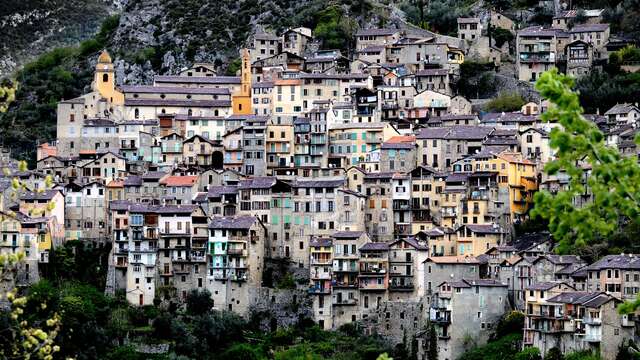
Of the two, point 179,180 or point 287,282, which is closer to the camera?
point 287,282

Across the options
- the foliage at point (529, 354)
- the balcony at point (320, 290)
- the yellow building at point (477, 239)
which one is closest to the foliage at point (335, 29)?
the yellow building at point (477, 239)

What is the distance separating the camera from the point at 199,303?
7594 centimetres

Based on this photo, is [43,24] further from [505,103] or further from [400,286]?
[400,286]

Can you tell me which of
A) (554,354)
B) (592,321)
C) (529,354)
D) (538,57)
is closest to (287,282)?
(529,354)

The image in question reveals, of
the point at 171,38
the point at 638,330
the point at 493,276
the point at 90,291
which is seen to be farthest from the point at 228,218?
the point at 171,38

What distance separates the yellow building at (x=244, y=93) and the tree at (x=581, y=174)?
256 feet

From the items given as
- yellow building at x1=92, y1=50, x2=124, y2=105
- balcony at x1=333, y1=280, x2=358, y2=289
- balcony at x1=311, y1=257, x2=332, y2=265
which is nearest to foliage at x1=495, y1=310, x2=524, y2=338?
balcony at x1=333, y1=280, x2=358, y2=289

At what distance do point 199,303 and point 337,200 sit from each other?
350 inches

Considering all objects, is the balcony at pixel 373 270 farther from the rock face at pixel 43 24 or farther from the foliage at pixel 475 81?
the rock face at pixel 43 24

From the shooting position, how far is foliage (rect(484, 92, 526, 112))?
305 feet

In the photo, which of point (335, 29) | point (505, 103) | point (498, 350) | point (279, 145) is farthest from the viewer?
point (335, 29)

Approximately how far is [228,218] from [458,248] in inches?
458

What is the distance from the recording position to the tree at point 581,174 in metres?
15.0

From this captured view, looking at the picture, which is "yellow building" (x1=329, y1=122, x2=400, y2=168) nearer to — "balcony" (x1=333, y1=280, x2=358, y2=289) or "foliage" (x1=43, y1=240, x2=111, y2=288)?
"balcony" (x1=333, y1=280, x2=358, y2=289)
